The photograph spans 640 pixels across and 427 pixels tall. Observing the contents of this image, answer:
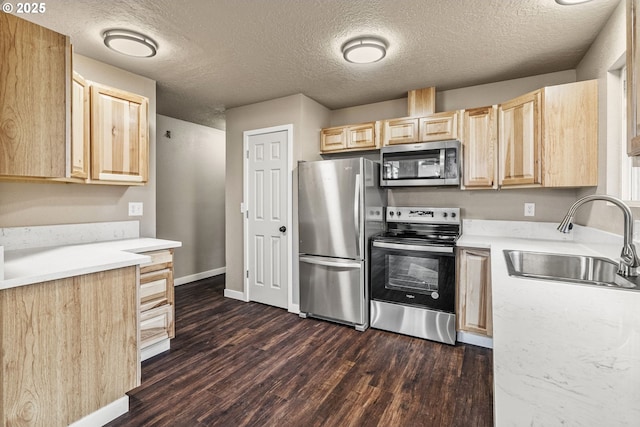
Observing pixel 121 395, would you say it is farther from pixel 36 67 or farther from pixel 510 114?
pixel 510 114

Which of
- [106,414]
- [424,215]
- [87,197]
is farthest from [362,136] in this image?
[106,414]

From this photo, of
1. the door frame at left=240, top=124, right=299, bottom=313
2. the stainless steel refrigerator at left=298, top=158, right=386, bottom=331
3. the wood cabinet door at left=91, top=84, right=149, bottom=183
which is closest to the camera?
the wood cabinet door at left=91, top=84, right=149, bottom=183

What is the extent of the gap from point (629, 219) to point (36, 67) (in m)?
2.95

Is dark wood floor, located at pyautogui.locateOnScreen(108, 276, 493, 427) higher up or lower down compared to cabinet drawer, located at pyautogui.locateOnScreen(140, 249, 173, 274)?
lower down

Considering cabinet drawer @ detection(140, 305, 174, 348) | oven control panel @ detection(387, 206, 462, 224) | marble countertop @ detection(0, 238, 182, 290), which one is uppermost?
oven control panel @ detection(387, 206, 462, 224)

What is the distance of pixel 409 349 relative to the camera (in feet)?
8.81

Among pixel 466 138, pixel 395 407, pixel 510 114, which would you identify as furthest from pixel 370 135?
pixel 395 407

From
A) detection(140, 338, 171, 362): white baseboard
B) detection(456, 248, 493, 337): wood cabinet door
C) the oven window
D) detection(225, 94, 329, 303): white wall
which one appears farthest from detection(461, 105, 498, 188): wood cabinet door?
detection(140, 338, 171, 362): white baseboard

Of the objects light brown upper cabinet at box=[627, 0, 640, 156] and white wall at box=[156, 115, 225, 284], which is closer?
light brown upper cabinet at box=[627, 0, 640, 156]

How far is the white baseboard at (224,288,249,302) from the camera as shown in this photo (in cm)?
399

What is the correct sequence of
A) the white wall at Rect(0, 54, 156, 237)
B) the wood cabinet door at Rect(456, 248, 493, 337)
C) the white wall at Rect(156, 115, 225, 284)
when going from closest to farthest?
the white wall at Rect(0, 54, 156, 237) < the wood cabinet door at Rect(456, 248, 493, 337) < the white wall at Rect(156, 115, 225, 284)

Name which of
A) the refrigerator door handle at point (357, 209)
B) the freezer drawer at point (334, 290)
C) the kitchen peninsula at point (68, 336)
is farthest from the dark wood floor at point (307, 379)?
the refrigerator door handle at point (357, 209)

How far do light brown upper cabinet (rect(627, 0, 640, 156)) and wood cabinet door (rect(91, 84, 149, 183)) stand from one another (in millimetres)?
3116

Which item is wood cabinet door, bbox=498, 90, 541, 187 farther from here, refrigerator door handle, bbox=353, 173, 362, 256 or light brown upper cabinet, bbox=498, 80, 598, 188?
refrigerator door handle, bbox=353, 173, 362, 256
